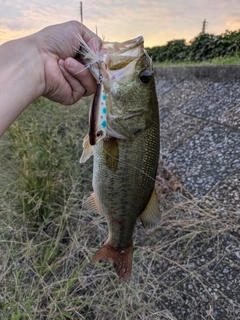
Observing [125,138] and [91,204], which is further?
[91,204]

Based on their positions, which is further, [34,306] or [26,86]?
[34,306]

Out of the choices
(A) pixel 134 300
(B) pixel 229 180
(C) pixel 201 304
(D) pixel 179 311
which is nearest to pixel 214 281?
(C) pixel 201 304

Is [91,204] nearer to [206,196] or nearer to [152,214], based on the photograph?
[152,214]

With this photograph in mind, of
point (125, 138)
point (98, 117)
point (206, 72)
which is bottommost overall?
point (206, 72)

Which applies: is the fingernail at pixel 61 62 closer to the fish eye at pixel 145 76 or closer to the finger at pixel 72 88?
the finger at pixel 72 88

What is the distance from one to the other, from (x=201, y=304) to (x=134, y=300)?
45cm

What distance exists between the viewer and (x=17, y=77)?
175 centimetres

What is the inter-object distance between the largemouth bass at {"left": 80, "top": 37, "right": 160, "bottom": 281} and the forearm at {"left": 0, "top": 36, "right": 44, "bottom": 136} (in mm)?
408

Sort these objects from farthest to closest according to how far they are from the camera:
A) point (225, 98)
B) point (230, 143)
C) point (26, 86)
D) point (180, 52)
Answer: point (180, 52) < point (225, 98) < point (230, 143) < point (26, 86)

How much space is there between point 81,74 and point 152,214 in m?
0.84

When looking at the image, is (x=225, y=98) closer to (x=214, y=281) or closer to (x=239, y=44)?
(x=214, y=281)

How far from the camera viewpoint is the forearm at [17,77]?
170 centimetres

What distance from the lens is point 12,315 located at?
79.6 inches

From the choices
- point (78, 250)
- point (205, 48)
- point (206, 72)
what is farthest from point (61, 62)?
point (205, 48)
